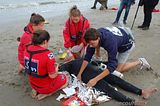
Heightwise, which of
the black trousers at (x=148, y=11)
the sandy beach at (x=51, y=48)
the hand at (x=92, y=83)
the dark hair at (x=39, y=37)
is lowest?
the sandy beach at (x=51, y=48)

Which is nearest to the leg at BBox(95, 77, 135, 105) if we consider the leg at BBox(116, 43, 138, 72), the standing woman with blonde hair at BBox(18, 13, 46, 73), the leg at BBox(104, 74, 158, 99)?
the leg at BBox(104, 74, 158, 99)

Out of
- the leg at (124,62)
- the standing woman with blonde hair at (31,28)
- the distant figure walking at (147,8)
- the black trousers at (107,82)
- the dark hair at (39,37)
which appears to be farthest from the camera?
the distant figure walking at (147,8)

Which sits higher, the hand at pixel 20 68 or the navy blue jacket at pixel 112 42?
the navy blue jacket at pixel 112 42

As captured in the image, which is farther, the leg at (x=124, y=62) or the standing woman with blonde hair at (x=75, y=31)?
the standing woman with blonde hair at (x=75, y=31)

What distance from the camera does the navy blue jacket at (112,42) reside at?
3.97m

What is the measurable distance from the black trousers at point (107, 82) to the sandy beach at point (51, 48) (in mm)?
80

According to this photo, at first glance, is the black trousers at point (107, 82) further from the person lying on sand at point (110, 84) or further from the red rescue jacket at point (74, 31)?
the red rescue jacket at point (74, 31)

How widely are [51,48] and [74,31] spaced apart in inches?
39.8

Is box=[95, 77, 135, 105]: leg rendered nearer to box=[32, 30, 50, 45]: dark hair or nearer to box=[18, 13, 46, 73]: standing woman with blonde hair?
box=[32, 30, 50, 45]: dark hair

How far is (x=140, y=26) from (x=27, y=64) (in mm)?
4727

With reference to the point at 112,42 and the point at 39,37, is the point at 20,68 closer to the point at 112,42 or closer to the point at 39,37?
the point at 39,37

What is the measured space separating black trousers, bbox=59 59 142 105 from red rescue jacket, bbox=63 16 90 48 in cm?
74

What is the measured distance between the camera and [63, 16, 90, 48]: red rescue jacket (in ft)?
17.0

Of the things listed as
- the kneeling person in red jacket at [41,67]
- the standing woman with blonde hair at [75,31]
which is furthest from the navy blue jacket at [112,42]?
the standing woman with blonde hair at [75,31]
